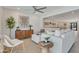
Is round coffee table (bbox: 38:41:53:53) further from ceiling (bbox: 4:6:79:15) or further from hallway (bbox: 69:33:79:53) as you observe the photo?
ceiling (bbox: 4:6:79:15)

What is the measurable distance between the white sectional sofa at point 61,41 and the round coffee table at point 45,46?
0.07 m

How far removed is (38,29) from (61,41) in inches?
22.8

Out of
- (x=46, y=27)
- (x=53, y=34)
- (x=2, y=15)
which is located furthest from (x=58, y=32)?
(x=2, y=15)

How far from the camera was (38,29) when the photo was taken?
2.29m

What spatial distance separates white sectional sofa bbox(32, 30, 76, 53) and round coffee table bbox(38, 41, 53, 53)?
7 centimetres

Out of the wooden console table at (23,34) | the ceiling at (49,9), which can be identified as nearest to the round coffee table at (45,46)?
the wooden console table at (23,34)

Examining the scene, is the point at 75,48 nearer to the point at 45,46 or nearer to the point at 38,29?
the point at 45,46

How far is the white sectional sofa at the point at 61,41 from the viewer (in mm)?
2236

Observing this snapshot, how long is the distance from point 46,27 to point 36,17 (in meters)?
0.32

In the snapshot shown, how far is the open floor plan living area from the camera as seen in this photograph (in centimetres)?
218

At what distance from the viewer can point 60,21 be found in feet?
7.40

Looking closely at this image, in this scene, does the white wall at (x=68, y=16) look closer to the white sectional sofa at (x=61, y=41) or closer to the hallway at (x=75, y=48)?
the white sectional sofa at (x=61, y=41)

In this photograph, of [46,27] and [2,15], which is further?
[46,27]
